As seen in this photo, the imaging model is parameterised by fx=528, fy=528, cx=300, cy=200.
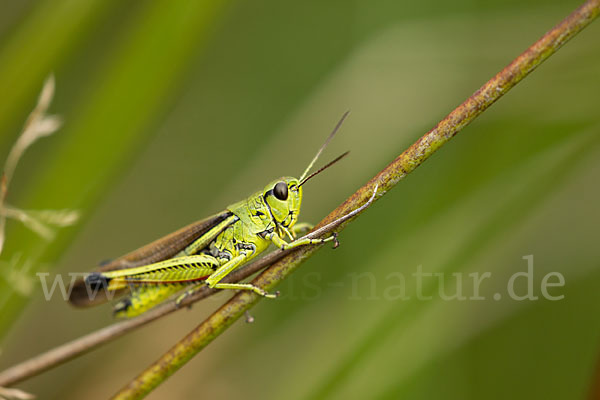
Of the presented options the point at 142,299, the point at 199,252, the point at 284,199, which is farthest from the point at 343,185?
the point at 142,299

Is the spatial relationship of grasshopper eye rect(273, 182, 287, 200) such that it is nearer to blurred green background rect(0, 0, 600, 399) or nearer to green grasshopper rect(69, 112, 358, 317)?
green grasshopper rect(69, 112, 358, 317)

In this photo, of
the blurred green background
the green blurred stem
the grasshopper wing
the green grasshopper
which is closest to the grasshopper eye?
the green grasshopper

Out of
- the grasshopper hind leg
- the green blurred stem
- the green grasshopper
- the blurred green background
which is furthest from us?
the grasshopper hind leg

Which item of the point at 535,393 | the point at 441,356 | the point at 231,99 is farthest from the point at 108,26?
the point at 535,393

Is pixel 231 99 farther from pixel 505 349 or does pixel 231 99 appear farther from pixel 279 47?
pixel 505 349

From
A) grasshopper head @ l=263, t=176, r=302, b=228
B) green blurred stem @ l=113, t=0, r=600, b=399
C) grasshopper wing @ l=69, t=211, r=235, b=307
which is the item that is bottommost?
green blurred stem @ l=113, t=0, r=600, b=399

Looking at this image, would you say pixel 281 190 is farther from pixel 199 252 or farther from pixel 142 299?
pixel 142 299

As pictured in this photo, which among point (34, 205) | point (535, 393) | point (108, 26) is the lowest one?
point (535, 393)
